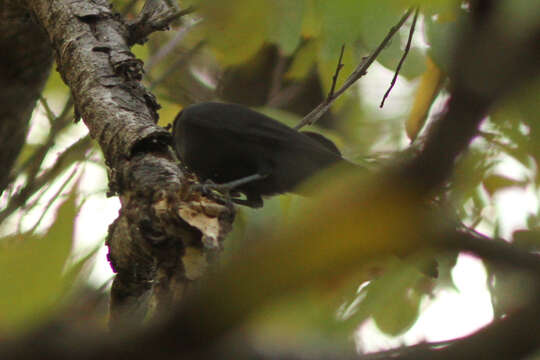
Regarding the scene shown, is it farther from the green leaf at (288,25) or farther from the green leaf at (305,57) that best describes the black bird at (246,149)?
the green leaf at (305,57)

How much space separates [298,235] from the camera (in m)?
0.37

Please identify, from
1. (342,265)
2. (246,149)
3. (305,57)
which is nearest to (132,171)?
(246,149)

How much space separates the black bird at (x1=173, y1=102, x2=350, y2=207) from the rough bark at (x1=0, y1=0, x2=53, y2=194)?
0.96 metres

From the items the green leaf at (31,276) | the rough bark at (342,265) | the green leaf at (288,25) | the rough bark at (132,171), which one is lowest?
the rough bark at (132,171)

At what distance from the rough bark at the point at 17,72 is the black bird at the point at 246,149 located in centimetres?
96

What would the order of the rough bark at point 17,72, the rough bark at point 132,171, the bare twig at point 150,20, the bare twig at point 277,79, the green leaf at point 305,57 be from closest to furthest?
1. the rough bark at point 132,171
2. the bare twig at point 150,20
3. the rough bark at point 17,72
4. the green leaf at point 305,57
5. the bare twig at point 277,79

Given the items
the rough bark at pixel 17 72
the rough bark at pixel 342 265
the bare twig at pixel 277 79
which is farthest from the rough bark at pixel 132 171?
the bare twig at pixel 277 79

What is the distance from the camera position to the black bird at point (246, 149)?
2.95 meters

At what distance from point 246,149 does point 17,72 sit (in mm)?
1385

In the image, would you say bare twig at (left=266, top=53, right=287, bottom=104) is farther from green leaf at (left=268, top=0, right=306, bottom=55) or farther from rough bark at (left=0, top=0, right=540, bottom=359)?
rough bark at (left=0, top=0, right=540, bottom=359)

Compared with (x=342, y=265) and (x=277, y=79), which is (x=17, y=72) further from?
(x=342, y=265)

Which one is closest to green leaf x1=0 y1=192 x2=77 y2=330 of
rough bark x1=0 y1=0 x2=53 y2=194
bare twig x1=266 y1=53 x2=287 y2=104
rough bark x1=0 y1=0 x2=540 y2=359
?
rough bark x1=0 y1=0 x2=540 y2=359

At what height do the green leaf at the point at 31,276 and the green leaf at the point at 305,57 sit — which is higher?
the green leaf at the point at 31,276

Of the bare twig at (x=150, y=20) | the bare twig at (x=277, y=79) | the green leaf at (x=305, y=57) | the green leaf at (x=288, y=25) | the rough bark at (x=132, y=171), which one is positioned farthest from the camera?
the bare twig at (x=277, y=79)
